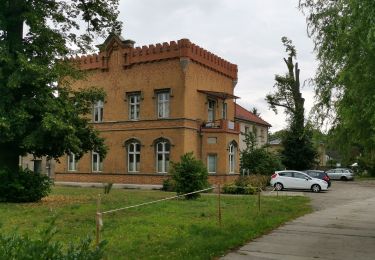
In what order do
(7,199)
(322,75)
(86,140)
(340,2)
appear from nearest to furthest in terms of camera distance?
(340,2)
(322,75)
(7,199)
(86,140)

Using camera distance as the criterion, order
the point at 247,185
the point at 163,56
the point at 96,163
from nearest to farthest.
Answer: the point at 247,185
the point at 163,56
the point at 96,163

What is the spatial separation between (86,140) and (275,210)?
378 inches

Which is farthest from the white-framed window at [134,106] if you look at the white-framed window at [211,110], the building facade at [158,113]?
the white-framed window at [211,110]

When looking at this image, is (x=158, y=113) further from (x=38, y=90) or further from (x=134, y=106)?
(x=38, y=90)

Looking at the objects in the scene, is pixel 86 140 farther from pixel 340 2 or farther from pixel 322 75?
pixel 340 2

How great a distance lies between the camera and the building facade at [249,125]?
52522 millimetres

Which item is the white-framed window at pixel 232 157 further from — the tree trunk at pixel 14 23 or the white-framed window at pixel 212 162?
the tree trunk at pixel 14 23

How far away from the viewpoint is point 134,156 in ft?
122

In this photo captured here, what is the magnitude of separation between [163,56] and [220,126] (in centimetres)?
683

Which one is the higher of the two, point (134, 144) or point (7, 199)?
point (134, 144)

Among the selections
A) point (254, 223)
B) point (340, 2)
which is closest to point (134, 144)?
point (254, 223)

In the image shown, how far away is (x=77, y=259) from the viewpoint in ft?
14.2

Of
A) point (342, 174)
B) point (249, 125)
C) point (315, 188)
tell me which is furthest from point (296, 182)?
point (342, 174)

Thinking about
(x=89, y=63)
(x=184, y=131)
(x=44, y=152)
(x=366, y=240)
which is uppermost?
(x=89, y=63)
